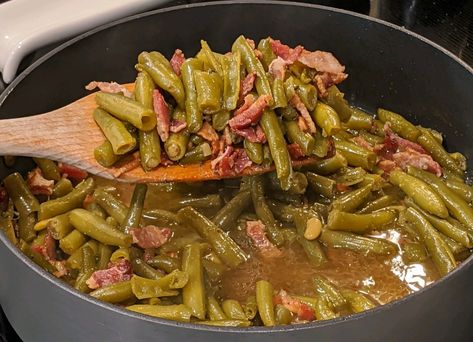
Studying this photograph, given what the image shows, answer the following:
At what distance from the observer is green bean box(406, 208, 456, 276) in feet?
6.89

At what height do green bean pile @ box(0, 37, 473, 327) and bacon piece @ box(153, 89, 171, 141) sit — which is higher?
bacon piece @ box(153, 89, 171, 141)

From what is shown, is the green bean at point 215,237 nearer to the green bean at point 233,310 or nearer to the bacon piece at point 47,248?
the green bean at point 233,310

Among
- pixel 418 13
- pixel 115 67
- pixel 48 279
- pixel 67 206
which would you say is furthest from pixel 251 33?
pixel 48 279

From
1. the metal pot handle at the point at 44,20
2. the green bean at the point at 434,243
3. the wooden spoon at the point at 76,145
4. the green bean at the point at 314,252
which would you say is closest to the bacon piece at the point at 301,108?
the wooden spoon at the point at 76,145

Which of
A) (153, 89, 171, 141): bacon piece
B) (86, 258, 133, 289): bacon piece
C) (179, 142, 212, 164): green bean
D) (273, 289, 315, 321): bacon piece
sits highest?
(153, 89, 171, 141): bacon piece

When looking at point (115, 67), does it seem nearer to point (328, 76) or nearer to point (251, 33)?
point (251, 33)

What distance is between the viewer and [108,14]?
8.91 ft

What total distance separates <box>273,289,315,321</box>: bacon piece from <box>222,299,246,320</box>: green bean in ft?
0.36

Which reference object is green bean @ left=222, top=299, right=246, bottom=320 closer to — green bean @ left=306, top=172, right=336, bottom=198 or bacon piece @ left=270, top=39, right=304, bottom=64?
green bean @ left=306, top=172, right=336, bottom=198

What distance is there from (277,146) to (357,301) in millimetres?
509

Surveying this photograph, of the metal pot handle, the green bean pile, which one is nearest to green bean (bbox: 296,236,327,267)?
the green bean pile

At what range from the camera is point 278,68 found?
215 cm

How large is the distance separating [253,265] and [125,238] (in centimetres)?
41

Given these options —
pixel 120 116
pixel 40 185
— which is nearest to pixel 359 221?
Result: pixel 120 116
